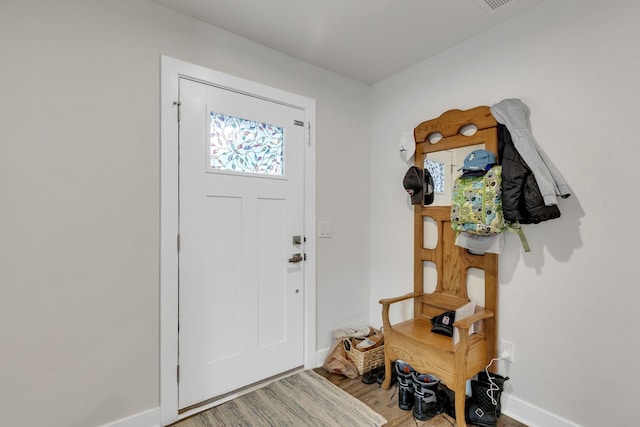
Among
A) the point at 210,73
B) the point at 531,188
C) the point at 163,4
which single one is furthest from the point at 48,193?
the point at 531,188

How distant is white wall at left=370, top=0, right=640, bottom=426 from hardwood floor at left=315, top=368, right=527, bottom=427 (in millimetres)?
460

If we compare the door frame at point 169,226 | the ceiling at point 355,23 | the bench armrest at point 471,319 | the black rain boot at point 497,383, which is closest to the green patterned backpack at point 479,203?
the bench armrest at point 471,319

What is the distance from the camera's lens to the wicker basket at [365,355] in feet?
7.52

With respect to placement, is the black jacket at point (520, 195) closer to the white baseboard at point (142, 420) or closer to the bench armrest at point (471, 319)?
the bench armrest at point (471, 319)

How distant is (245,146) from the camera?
2105 millimetres

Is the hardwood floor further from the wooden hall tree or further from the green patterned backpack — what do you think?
the green patterned backpack

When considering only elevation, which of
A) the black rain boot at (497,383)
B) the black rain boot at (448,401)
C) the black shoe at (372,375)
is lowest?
the black shoe at (372,375)

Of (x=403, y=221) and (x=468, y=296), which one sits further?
(x=403, y=221)

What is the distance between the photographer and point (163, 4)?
1.75 metres

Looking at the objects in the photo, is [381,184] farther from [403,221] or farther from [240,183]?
[240,183]

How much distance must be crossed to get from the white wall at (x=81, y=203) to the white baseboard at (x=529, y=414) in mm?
2150

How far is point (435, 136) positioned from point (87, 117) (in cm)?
228

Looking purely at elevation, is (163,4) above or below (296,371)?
above

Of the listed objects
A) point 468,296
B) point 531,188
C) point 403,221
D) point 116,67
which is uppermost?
point 116,67
